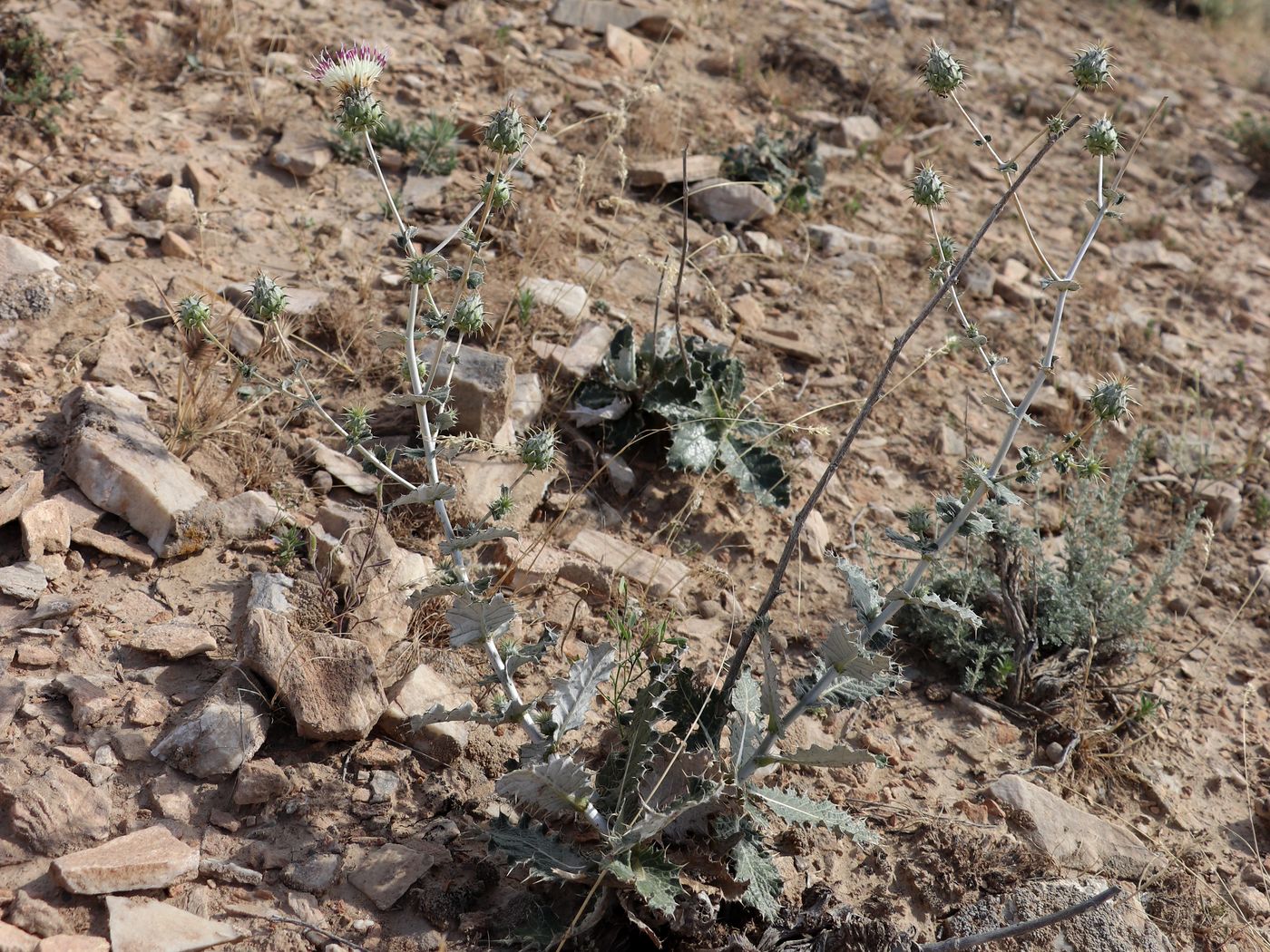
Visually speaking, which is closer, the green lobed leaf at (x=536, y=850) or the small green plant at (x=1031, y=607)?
the green lobed leaf at (x=536, y=850)

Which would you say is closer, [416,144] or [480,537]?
[480,537]

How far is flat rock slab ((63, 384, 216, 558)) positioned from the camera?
10.8 feet

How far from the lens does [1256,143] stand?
7.59 meters

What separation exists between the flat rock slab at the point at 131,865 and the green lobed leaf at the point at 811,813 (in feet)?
4.52

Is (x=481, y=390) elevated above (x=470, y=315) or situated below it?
below

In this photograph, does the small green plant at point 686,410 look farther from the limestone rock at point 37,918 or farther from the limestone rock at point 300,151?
the limestone rock at point 37,918

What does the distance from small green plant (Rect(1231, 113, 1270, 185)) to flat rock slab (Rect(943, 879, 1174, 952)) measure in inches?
255

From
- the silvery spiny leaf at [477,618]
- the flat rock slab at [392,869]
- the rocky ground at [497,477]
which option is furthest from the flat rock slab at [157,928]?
the silvery spiny leaf at [477,618]

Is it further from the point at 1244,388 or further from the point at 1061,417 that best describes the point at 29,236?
the point at 1244,388

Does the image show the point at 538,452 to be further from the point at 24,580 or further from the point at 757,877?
the point at 24,580

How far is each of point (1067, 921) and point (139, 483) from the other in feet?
9.67

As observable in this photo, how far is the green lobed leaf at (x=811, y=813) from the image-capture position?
2.66 meters

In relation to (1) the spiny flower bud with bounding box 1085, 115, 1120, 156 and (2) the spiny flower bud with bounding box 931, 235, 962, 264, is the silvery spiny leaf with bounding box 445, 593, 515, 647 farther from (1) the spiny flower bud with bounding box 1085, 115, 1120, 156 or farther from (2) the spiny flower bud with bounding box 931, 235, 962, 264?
(1) the spiny flower bud with bounding box 1085, 115, 1120, 156

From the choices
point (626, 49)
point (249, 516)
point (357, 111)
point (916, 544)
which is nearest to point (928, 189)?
point (916, 544)
